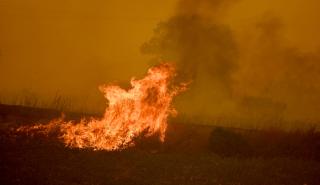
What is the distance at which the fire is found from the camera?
84.3 feet

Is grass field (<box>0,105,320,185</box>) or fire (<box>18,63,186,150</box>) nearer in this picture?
grass field (<box>0,105,320,185</box>)

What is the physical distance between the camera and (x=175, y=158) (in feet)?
80.3

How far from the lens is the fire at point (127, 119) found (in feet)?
84.3

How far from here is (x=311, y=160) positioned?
2861 cm

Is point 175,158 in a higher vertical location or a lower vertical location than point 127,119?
lower

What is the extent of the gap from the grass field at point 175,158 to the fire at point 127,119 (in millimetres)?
905

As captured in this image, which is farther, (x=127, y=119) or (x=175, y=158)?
(x=127, y=119)

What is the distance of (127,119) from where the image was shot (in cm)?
2666

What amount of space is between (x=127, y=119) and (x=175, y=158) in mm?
3864

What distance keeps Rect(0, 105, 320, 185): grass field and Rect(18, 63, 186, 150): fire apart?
905 millimetres

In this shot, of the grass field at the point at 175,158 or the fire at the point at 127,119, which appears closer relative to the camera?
the grass field at the point at 175,158

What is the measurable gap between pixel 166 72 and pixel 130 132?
4.18m

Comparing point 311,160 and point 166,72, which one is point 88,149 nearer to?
point 166,72

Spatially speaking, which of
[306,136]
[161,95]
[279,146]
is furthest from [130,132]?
[306,136]
